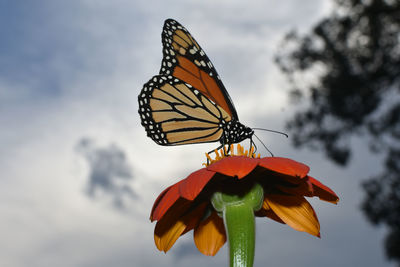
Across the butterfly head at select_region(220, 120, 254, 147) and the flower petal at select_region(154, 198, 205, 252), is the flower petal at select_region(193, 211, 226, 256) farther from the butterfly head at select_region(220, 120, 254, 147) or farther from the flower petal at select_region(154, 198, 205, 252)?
A: the butterfly head at select_region(220, 120, 254, 147)

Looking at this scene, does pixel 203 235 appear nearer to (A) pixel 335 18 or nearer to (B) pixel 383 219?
(B) pixel 383 219

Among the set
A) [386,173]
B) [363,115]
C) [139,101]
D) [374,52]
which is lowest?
[139,101]

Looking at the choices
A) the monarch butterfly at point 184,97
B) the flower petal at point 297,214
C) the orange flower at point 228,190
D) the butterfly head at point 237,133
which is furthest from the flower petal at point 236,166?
the monarch butterfly at point 184,97

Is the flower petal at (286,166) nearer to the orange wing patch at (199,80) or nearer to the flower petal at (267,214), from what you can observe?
the flower petal at (267,214)

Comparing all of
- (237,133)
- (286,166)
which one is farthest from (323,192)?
(237,133)

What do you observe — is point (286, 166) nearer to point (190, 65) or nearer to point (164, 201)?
point (164, 201)

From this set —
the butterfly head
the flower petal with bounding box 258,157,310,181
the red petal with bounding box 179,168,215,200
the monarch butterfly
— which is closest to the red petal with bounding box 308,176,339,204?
the flower petal with bounding box 258,157,310,181

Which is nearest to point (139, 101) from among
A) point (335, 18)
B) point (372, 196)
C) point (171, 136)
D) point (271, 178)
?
point (171, 136)
